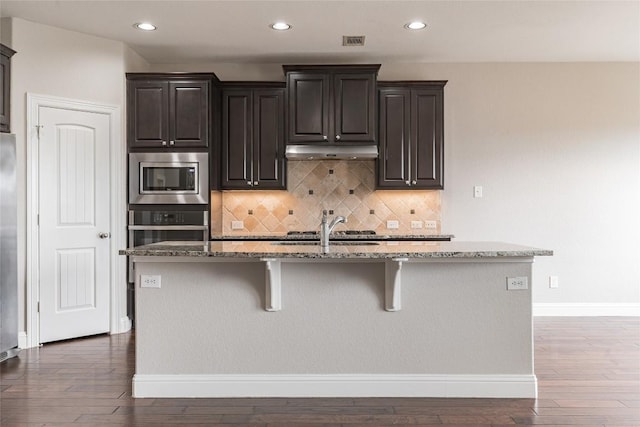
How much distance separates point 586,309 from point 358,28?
3.74m

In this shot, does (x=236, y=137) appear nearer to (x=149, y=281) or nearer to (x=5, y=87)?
(x=5, y=87)

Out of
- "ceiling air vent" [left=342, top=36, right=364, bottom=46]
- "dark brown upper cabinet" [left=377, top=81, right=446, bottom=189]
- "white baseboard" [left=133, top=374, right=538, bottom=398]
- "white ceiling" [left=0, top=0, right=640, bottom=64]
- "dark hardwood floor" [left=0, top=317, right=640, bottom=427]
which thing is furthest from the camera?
"dark brown upper cabinet" [left=377, top=81, right=446, bottom=189]

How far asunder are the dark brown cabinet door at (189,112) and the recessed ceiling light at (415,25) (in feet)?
6.32

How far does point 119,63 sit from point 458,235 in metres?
3.77

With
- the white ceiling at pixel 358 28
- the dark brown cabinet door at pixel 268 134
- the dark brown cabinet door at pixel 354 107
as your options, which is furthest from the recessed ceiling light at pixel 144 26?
the dark brown cabinet door at pixel 354 107

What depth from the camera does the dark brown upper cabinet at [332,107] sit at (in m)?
5.00

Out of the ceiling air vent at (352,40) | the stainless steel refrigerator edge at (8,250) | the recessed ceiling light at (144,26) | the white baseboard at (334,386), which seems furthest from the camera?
the ceiling air vent at (352,40)

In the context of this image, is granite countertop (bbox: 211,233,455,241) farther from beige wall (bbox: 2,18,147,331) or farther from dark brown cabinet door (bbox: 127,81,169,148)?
beige wall (bbox: 2,18,147,331)

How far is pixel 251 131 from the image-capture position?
5.12 m

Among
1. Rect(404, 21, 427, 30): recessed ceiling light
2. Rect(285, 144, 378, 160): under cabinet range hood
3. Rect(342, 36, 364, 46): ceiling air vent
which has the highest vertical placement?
Rect(404, 21, 427, 30): recessed ceiling light

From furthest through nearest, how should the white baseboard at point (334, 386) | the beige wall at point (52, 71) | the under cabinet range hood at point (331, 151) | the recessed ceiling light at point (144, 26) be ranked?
1. the under cabinet range hood at point (331, 151)
2. the recessed ceiling light at point (144, 26)
3. the beige wall at point (52, 71)
4. the white baseboard at point (334, 386)

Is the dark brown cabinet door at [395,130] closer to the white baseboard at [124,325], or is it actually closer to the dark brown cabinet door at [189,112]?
the dark brown cabinet door at [189,112]

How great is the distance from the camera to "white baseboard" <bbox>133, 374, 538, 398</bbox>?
117 inches

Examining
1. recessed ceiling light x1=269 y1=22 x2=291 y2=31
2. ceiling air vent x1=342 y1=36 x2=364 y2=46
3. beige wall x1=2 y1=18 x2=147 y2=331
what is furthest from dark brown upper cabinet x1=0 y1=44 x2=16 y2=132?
ceiling air vent x1=342 y1=36 x2=364 y2=46
